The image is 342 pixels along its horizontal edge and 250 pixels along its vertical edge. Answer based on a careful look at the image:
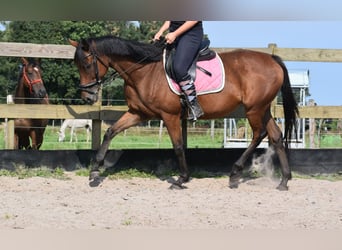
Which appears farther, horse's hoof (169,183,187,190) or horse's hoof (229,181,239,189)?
horse's hoof (229,181,239,189)

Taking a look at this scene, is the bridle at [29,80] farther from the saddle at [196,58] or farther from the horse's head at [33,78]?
the saddle at [196,58]

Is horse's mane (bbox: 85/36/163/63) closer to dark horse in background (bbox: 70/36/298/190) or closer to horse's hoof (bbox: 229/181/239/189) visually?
dark horse in background (bbox: 70/36/298/190)

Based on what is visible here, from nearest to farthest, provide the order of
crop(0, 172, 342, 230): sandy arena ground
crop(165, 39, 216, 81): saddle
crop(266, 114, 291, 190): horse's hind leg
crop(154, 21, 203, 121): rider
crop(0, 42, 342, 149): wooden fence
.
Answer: crop(0, 172, 342, 230): sandy arena ground < crop(154, 21, 203, 121): rider < crop(165, 39, 216, 81): saddle < crop(266, 114, 291, 190): horse's hind leg < crop(0, 42, 342, 149): wooden fence

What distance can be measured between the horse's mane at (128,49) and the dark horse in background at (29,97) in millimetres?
1459

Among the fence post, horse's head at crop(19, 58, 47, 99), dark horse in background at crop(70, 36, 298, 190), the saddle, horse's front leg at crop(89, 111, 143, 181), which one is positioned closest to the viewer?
the saddle

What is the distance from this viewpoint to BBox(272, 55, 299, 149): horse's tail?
576 centimetres

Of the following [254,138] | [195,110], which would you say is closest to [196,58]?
[195,110]

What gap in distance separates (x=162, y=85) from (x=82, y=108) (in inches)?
57.4

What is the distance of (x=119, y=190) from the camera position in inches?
200

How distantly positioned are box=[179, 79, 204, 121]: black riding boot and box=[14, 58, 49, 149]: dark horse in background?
231 cm

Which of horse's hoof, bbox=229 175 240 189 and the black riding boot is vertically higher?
the black riding boot

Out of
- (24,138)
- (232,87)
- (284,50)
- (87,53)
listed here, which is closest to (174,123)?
(232,87)

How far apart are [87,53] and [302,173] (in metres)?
3.47

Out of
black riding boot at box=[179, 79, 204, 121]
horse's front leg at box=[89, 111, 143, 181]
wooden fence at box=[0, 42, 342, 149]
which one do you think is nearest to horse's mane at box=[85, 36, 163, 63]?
black riding boot at box=[179, 79, 204, 121]
